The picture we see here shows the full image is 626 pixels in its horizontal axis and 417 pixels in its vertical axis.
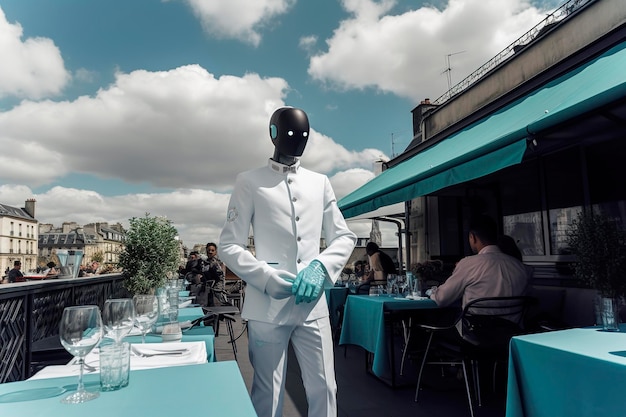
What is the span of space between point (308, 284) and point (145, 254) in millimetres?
2070

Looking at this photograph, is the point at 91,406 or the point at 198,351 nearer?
the point at 91,406

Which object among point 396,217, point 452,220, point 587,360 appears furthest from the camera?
point 396,217

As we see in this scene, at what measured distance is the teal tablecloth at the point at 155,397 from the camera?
958 millimetres

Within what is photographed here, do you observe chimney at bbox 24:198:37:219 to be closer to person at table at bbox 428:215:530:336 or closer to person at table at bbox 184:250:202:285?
person at table at bbox 184:250:202:285

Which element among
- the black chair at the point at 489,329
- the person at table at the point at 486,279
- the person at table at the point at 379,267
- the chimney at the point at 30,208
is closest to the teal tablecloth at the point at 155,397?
the black chair at the point at 489,329

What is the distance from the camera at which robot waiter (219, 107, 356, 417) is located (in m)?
1.82

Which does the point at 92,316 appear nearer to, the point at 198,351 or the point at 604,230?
the point at 198,351

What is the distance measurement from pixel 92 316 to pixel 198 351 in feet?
1.73

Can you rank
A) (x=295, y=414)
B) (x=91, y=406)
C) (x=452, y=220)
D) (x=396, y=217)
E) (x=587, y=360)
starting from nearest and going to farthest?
(x=91, y=406)
(x=587, y=360)
(x=295, y=414)
(x=452, y=220)
(x=396, y=217)

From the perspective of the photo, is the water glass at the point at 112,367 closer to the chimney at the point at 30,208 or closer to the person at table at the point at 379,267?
the person at table at the point at 379,267

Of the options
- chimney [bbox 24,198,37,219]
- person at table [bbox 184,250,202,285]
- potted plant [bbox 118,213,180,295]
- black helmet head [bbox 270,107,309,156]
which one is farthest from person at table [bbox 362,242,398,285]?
chimney [bbox 24,198,37,219]

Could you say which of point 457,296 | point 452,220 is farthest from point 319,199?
point 452,220

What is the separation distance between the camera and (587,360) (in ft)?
5.25

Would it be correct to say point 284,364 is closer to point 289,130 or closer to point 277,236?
point 277,236
